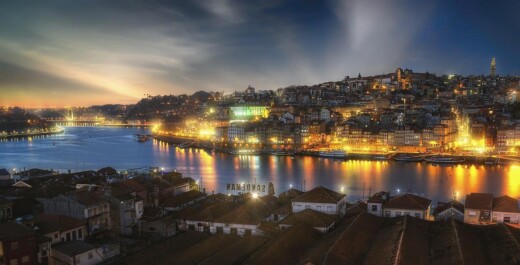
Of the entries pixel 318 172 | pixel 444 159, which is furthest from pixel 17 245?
pixel 444 159

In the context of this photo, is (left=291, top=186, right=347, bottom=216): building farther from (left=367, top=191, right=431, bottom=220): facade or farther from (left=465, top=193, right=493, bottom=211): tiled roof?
(left=465, top=193, right=493, bottom=211): tiled roof

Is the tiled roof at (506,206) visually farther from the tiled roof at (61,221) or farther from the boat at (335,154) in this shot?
the boat at (335,154)

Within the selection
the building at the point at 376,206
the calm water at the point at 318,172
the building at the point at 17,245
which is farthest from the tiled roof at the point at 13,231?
the calm water at the point at 318,172

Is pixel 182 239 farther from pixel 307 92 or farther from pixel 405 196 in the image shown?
pixel 307 92

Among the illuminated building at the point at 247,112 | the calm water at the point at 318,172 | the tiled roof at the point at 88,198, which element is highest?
the illuminated building at the point at 247,112

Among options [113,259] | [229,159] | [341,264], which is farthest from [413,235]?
[229,159]

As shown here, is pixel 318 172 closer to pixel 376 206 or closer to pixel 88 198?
pixel 376 206

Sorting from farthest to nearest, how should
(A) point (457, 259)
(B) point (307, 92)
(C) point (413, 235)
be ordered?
(B) point (307, 92) < (C) point (413, 235) < (A) point (457, 259)
